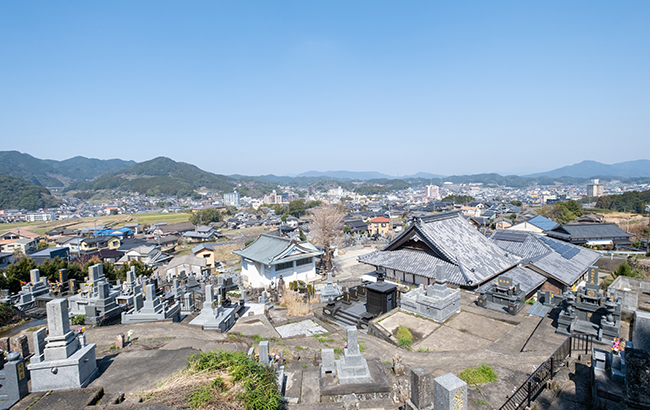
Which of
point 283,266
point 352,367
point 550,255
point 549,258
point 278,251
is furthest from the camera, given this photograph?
point 283,266

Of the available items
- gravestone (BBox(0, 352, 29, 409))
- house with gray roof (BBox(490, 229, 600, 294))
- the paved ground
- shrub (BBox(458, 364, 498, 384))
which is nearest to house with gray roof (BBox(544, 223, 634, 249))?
house with gray roof (BBox(490, 229, 600, 294))

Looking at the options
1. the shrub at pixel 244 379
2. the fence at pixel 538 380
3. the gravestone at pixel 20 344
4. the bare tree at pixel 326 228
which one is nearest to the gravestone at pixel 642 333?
the fence at pixel 538 380

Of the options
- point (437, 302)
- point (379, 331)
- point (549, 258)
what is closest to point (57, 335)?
point (379, 331)

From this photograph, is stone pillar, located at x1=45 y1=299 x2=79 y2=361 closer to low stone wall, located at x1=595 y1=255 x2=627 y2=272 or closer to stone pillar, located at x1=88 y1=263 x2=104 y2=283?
stone pillar, located at x1=88 y1=263 x2=104 y2=283

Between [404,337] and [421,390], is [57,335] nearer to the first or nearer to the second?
[421,390]

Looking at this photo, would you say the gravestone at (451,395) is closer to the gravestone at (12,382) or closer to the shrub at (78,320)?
the gravestone at (12,382)

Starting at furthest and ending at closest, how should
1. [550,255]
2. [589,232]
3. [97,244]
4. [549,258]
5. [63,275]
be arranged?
[97,244] → [589,232] → [550,255] → [549,258] → [63,275]

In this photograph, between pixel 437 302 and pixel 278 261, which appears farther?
pixel 278 261
